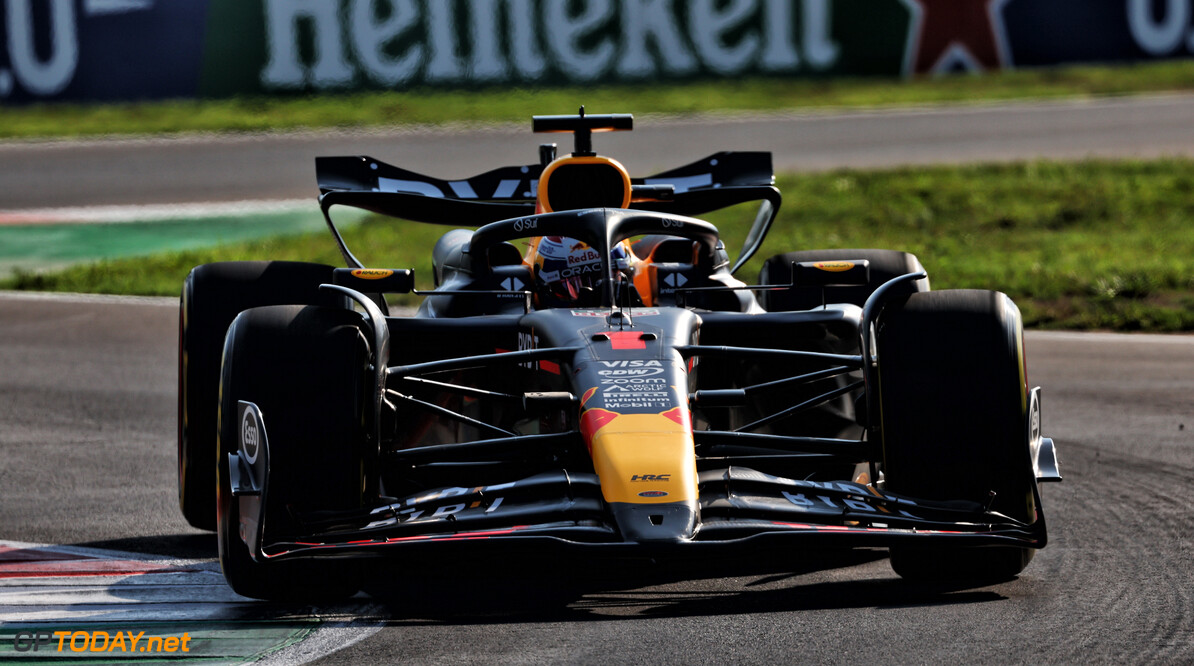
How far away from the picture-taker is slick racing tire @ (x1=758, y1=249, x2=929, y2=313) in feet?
27.3

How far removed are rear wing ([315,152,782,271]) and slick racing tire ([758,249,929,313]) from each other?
22cm

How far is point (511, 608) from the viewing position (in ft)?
18.8

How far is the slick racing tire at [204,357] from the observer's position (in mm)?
7027

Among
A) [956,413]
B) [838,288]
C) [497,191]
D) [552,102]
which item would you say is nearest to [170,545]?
[497,191]

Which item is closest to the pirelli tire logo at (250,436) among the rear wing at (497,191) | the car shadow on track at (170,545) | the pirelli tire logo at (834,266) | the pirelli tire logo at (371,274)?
the pirelli tire logo at (371,274)

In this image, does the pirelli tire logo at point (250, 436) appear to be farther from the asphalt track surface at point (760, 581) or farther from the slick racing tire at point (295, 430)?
the asphalt track surface at point (760, 581)

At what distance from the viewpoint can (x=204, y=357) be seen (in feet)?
23.3

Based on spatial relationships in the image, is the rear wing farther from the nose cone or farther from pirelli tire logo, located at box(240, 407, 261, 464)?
the nose cone

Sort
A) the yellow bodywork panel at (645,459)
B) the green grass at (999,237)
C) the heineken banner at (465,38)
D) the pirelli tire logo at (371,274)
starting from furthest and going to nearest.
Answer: the heineken banner at (465,38) → the green grass at (999,237) → the pirelli tire logo at (371,274) → the yellow bodywork panel at (645,459)

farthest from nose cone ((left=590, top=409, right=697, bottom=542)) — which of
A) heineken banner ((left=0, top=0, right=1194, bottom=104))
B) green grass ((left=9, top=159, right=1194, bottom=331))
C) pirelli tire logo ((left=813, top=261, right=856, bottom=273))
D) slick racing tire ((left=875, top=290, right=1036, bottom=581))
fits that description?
heineken banner ((left=0, top=0, right=1194, bottom=104))

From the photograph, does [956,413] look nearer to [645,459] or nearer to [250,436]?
[645,459]

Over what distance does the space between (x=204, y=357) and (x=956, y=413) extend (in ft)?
10.4

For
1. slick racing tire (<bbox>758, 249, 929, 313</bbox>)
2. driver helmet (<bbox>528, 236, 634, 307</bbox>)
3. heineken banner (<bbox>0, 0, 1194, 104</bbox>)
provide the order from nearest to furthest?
driver helmet (<bbox>528, 236, 634, 307</bbox>) < slick racing tire (<bbox>758, 249, 929, 313</bbox>) < heineken banner (<bbox>0, 0, 1194, 104</bbox>)

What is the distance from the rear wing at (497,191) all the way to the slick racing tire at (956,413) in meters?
2.49
